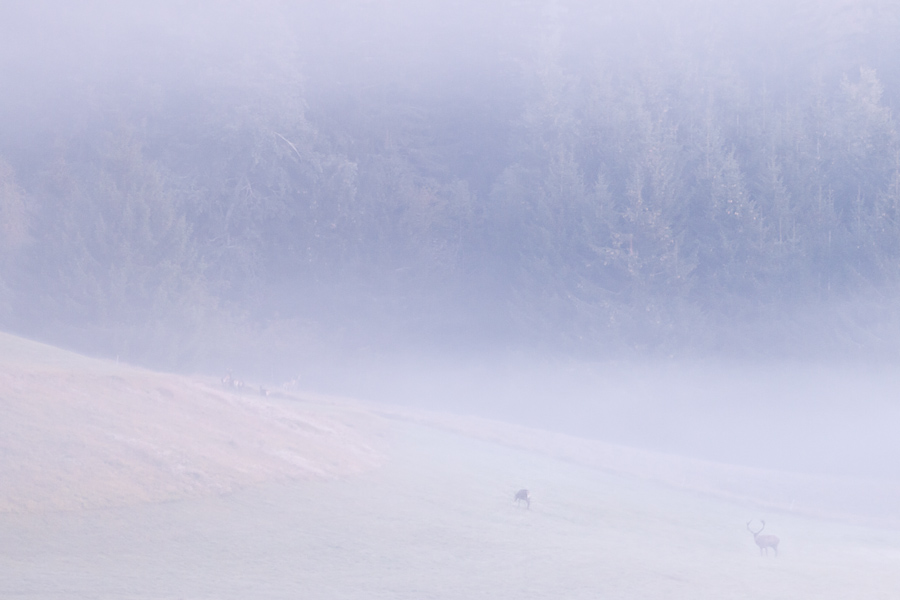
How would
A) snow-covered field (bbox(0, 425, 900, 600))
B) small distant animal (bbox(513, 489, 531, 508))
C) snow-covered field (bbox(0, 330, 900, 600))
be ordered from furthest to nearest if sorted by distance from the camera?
small distant animal (bbox(513, 489, 531, 508)) → snow-covered field (bbox(0, 330, 900, 600)) → snow-covered field (bbox(0, 425, 900, 600))

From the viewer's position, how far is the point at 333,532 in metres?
10.0

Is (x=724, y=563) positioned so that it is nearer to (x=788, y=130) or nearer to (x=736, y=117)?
(x=788, y=130)

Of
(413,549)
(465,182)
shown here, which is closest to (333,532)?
(413,549)

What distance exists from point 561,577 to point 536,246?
111 ft

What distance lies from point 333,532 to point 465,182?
133 feet

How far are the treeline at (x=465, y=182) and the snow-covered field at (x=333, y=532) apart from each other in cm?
1883

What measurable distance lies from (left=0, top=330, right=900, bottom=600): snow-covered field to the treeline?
18.8m

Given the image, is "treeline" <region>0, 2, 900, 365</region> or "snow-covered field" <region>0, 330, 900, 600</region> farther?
"treeline" <region>0, 2, 900, 365</region>

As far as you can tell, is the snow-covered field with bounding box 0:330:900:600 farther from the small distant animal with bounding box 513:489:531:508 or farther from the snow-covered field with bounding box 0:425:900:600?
the small distant animal with bounding box 513:489:531:508

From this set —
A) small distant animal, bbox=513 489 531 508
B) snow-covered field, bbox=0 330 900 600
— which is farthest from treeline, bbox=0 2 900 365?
small distant animal, bbox=513 489 531 508

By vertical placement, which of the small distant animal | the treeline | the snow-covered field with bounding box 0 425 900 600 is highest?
the treeline

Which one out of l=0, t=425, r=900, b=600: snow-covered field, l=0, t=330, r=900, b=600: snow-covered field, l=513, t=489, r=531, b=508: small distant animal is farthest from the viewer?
l=513, t=489, r=531, b=508: small distant animal

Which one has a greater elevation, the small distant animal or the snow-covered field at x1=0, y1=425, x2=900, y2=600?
A: the small distant animal

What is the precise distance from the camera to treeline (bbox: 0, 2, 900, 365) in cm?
3469
